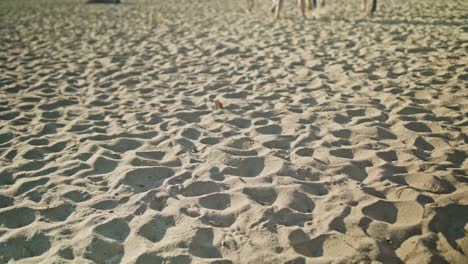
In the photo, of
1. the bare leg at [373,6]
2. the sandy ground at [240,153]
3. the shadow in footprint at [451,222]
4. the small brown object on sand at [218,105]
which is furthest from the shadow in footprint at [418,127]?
the bare leg at [373,6]

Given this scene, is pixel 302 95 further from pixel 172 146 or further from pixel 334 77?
pixel 172 146

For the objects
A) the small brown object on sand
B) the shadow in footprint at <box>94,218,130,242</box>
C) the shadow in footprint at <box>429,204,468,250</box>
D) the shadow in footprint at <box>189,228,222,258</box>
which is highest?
the small brown object on sand

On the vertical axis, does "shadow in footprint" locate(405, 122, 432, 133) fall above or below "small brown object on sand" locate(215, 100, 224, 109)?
below

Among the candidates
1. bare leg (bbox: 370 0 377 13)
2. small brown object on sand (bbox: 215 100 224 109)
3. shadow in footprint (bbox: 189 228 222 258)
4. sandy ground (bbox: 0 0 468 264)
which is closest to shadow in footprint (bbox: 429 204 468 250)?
sandy ground (bbox: 0 0 468 264)

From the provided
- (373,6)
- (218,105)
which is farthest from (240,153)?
(373,6)

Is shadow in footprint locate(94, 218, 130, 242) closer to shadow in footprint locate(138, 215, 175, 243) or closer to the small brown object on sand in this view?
shadow in footprint locate(138, 215, 175, 243)

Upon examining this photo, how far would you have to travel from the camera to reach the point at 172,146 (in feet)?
10.7

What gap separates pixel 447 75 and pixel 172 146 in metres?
3.68

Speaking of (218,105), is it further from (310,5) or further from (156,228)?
(310,5)

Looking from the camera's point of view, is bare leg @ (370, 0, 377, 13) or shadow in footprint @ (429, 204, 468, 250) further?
bare leg @ (370, 0, 377, 13)

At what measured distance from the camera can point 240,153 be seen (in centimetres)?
312

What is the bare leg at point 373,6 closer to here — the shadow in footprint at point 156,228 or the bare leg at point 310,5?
the bare leg at point 310,5

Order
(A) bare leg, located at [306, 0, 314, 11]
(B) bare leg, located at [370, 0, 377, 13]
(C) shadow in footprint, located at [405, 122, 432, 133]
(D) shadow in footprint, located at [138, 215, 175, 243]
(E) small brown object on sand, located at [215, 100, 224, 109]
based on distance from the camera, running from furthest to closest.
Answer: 1. (A) bare leg, located at [306, 0, 314, 11]
2. (B) bare leg, located at [370, 0, 377, 13]
3. (E) small brown object on sand, located at [215, 100, 224, 109]
4. (C) shadow in footprint, located at [405, 122, 432, 133]
5. (D) shadow in footprint, located at [138, 215, 175, 243]

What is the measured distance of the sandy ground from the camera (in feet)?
7.08
